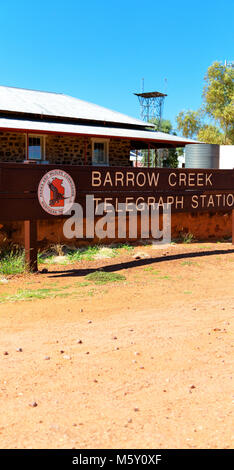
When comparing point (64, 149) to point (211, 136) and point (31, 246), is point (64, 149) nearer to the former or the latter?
point (31, 246)

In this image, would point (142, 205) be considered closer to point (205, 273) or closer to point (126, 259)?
point (126, 259)

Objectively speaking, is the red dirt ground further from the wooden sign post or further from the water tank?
the water tank

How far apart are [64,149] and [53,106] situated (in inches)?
125

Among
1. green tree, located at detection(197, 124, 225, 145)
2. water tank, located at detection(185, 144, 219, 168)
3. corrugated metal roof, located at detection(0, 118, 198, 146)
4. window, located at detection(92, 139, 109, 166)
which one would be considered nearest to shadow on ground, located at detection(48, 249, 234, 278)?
corrugated metal roof, located at detection(0, 118, 198, 146)

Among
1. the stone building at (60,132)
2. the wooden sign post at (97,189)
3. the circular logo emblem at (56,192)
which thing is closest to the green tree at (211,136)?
the stone building at (60,132)

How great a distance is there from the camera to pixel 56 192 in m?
9.65

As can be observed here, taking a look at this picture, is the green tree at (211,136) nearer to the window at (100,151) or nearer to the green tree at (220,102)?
the green tree at (220,102)

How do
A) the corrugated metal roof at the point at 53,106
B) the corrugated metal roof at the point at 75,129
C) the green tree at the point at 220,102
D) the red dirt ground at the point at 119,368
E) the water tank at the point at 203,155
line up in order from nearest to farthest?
the red dirt ground at the point at 119,368 → the corrugated metal roof at the point at 75,129 → the corrugated metal roof at the point at 53,106 → the water tank at the point at 203,155 → the green tree at the point at 220,102

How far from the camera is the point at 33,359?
176 inches

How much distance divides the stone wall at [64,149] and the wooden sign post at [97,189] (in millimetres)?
9636

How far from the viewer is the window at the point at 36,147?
2086 cm

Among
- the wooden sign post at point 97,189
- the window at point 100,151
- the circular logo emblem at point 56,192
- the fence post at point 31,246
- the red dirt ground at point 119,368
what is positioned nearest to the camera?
the red dirt ground at point 119,368

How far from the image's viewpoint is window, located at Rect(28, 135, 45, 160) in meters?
20.9
